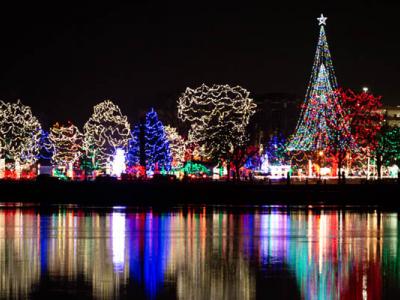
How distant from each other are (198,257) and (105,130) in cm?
7333

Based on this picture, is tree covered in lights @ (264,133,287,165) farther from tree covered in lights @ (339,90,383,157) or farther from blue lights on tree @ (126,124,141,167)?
blue lights on tree @ (126,124,141,167)

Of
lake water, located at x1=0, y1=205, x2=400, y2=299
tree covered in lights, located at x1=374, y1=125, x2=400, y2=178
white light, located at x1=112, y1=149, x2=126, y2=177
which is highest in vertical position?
tree covered in lights, located at x1=374, y1=125, x2=400, y2=178

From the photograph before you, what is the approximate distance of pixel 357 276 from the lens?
25.7 metres

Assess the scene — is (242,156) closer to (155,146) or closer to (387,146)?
(155,146)

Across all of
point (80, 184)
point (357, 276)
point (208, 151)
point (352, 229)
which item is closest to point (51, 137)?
point (208, 151)

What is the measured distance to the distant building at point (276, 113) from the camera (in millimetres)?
160100

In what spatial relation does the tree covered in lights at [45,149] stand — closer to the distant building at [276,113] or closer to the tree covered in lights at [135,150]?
the tree covered in lights at [135,150]

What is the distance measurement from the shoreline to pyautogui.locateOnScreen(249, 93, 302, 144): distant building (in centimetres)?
7982

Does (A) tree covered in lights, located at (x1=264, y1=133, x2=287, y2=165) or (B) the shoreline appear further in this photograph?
(A) tree covered in lights, located at (x1=264, y1=133, x2=287, y2=165)

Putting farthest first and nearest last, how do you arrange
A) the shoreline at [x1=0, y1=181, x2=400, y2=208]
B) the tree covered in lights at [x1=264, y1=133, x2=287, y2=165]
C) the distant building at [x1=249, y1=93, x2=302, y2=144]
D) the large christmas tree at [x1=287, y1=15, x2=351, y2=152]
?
1. the distant building at [x1=249, y1=93, x2=302, y2=144]
2. the tree covered in lights at [x1=264, y1=133, x2=287, y2=165]
3. the large christmas tree at [x1=287, y1=15, x2=351, y2=152]
4. the shoreline at [x1=0, y1=181, x2=400, y2=208]

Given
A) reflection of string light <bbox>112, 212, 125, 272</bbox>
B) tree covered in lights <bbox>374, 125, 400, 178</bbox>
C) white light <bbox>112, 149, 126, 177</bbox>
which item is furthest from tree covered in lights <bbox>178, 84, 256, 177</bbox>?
reflection of string light <bbox>112, 212, 125, 272</bbox>

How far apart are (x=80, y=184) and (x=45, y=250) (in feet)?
142

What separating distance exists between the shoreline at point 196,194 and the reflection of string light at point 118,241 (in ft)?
61.0

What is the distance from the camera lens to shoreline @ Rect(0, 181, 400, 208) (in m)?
67.2
